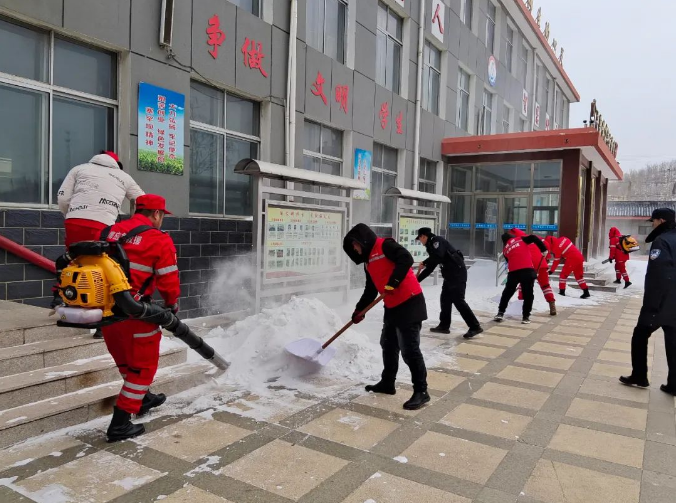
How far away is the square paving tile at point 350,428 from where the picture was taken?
3.42 m

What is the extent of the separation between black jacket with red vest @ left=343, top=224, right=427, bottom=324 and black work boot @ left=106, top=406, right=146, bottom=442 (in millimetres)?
2118

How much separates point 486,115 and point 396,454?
1787 centimetres

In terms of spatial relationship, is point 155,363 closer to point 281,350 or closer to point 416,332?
point 281,350

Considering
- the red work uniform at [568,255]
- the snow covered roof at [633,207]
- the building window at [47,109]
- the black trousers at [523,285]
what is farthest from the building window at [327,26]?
the snow covered roof at [633,207]

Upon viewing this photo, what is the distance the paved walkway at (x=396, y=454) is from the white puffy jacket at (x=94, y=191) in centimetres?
195

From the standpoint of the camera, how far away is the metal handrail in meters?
4.96

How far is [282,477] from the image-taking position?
288cm

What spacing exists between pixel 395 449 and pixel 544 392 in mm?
2049

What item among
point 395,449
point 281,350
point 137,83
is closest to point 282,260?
point 281,350

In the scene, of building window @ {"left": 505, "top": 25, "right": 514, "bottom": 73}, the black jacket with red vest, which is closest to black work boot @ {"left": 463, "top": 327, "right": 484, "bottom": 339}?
the black jacket with red vest

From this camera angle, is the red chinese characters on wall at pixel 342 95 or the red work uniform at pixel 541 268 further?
the red chinese characters on wall at pixel 342 95

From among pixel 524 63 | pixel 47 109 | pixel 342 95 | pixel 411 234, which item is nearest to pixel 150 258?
pixel 47 109

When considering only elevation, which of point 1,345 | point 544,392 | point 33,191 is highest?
point 33,191

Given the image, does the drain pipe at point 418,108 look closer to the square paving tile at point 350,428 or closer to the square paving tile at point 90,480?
the square paving tile at point 350,428
